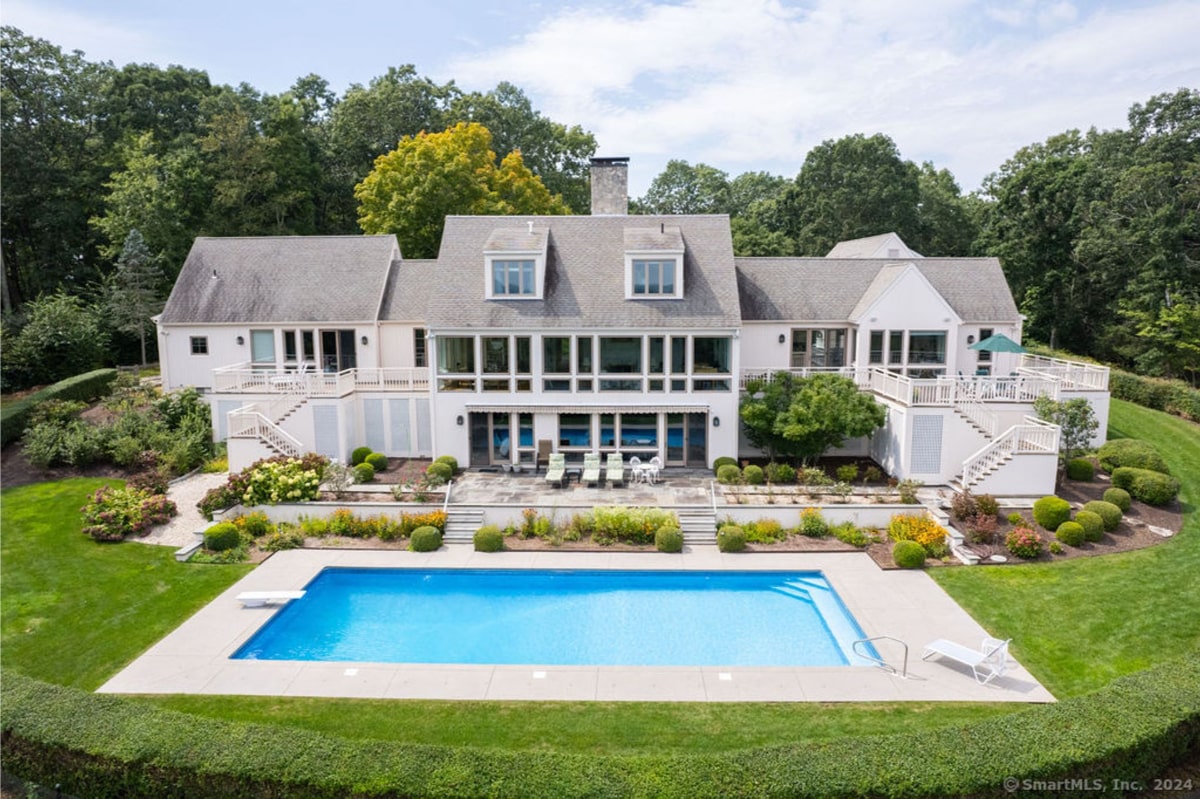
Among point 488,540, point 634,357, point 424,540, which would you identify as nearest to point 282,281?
point 634,357

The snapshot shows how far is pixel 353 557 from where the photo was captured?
20969 millimetres

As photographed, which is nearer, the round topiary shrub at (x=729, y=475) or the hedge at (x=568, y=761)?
the hedge at (x=568, y=761)

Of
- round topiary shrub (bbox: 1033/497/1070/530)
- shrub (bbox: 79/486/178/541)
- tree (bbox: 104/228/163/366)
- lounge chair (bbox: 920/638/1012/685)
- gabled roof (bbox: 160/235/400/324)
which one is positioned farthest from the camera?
tree (bbox: 104/228/163/366)

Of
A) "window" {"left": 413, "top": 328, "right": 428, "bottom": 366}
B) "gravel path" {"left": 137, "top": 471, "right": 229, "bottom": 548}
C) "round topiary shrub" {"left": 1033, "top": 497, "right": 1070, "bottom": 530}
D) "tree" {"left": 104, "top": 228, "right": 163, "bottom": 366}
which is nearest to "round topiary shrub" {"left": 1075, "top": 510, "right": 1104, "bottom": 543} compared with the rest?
"round topiary shrub" {"left": 1033, "top": 497, "right": 1070, "bottom": 530}

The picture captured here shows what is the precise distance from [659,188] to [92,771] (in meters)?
81.1

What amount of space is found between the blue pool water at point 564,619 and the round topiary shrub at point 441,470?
5536 mm

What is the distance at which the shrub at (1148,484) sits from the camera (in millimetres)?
23078

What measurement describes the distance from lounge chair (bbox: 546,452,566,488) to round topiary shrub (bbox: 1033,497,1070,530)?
49.3ft

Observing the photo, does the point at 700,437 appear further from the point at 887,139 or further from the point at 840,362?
the point at 887,139

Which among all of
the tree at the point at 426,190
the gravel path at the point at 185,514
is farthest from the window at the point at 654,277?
the tree at the point at 426,190

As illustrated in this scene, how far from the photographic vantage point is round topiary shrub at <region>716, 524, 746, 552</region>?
832 inches

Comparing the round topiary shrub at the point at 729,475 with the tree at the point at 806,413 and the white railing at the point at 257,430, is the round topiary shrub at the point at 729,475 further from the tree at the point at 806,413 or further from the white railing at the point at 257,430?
the white railing at the point at 257,430

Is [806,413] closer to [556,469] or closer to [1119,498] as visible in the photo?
[556,469]

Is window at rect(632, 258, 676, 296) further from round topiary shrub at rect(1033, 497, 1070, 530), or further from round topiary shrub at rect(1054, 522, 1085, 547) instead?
round topiary shrub at rect(1054, 522, 1085, 547)
